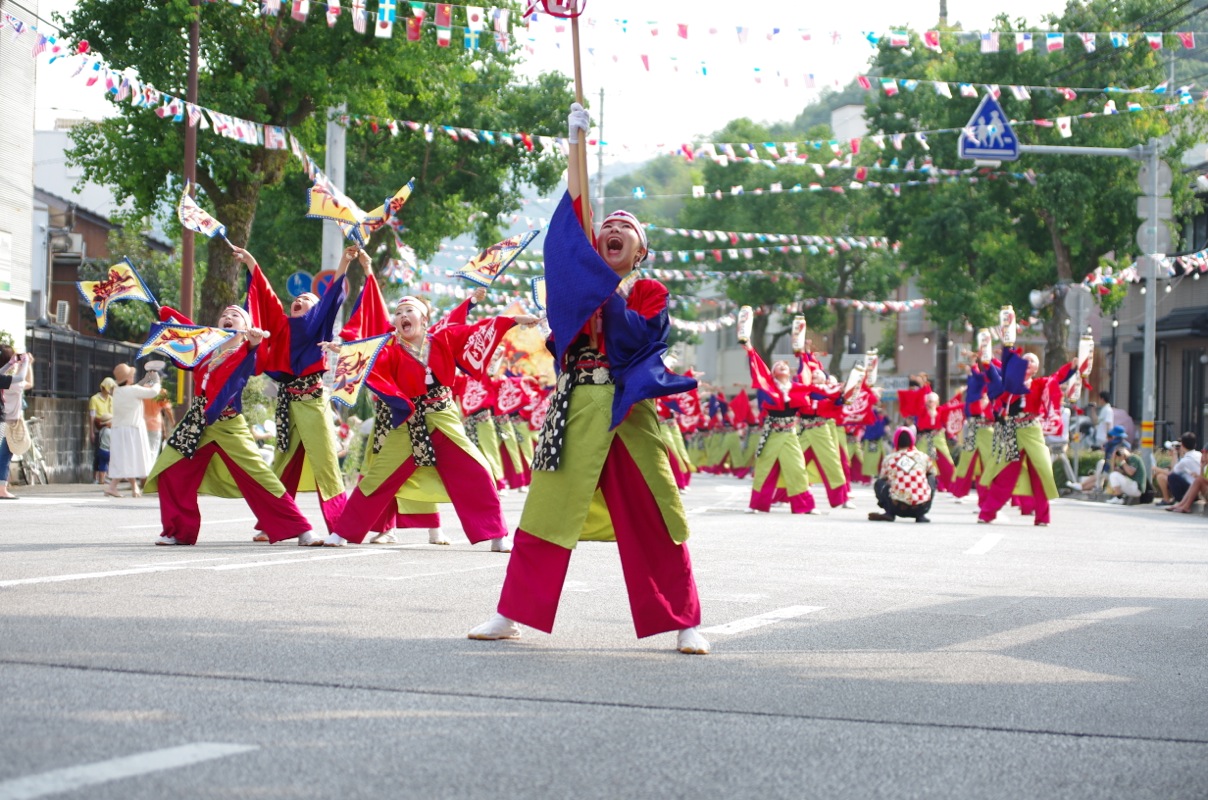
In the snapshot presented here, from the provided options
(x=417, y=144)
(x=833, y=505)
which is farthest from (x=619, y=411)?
(x=417, y=144)

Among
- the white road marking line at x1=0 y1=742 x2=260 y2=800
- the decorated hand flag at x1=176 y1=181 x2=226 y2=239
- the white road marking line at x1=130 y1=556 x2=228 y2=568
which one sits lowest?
the white road marking line at x1=130 y1=556 x2=228 y2=568

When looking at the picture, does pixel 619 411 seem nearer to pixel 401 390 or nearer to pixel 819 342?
pixel 401 390

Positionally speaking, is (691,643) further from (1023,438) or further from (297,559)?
(1023,438)

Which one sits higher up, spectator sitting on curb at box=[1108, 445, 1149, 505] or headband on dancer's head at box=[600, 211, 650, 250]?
headband on dancer's head at box=[600, 211, 650, 250]

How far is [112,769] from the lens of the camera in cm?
389

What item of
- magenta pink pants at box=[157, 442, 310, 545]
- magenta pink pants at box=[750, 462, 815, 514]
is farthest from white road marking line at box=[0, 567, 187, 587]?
magenta pink pants at box=[750, 462, 815, 514]

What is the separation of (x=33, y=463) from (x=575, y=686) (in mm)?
19962

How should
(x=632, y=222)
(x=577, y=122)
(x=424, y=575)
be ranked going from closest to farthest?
(x=577, y=122), (x=632, y=222), (x=424, y=575)

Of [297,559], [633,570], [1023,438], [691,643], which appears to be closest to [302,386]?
[297,559]

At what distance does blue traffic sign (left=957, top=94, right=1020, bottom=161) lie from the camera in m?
24.0

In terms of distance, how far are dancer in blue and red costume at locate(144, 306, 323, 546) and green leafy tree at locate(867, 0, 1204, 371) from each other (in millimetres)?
24297

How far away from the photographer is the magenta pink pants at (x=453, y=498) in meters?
11.6

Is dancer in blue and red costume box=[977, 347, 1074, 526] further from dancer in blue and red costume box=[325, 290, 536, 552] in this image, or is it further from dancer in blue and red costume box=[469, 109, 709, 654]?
dancer in blue and red costume box=[469, 109, 709, 654]

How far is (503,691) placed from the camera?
535cm
